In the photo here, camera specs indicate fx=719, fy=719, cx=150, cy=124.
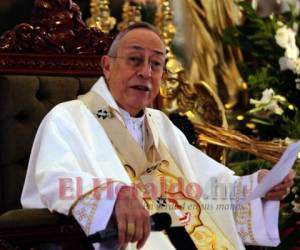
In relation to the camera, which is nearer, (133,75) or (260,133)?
(133,75)

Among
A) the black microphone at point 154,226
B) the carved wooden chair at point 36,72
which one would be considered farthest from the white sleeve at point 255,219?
the carved wooden chair at point 36,72

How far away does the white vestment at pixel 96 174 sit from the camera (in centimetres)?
248

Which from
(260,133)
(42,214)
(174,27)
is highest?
(174,27)

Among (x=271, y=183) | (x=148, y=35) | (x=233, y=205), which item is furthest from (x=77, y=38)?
(x=271, y=183)

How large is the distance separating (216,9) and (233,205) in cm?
265

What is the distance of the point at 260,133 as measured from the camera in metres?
5.05

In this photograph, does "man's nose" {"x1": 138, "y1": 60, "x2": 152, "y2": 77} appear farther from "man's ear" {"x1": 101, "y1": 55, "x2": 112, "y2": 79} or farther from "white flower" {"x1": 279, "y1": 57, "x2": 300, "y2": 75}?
"white flower" {"x1": 279, "y1": 57, "x2": 300, "y2": 75}

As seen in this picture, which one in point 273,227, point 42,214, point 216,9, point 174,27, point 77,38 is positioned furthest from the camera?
point 216,9

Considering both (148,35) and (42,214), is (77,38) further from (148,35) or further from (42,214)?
(42,214)

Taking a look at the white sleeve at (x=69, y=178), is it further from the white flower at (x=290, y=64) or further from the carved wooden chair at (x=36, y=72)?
the white flower at (x=290, y=64)

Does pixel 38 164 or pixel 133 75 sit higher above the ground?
pixel 133 75

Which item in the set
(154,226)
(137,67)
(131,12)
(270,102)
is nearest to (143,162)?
(137,67)

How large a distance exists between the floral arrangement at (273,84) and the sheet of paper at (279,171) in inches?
41.7

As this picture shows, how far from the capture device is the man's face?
2979mm
